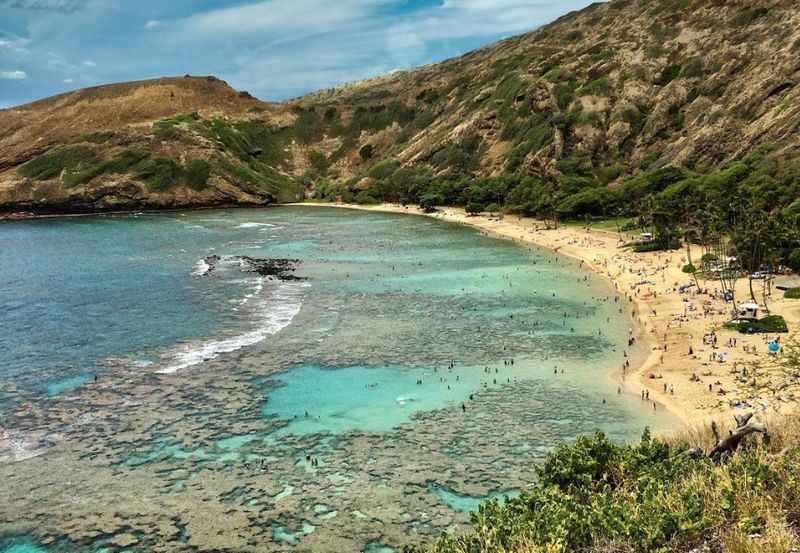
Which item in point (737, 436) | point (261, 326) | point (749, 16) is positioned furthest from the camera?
point (749, 16)

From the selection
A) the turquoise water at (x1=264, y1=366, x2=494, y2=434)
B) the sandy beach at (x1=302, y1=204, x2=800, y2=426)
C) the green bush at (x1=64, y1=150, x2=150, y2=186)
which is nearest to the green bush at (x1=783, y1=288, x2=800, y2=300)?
the sandy beach at (x1=302, y1=204, x2=800, y2=426)

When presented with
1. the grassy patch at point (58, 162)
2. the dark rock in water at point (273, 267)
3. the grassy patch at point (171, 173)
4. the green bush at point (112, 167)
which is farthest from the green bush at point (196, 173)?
the dark rock in water at point (273, 267)

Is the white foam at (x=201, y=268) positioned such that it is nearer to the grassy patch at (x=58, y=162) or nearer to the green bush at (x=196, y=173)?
the green bush at (x=196, y=173)

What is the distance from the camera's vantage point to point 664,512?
1477cm

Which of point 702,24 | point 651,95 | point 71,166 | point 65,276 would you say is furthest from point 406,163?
point 65,276

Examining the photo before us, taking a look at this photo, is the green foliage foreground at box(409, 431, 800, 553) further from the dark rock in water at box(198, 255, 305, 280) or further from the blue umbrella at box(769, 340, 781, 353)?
the dark rock in water at box(198, 255, 305, 280)

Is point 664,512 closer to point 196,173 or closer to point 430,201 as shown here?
point 430,201

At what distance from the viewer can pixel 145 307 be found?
177ft

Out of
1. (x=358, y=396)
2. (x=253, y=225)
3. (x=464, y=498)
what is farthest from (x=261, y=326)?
(x=253, y=225)

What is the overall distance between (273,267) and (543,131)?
85.9 meters

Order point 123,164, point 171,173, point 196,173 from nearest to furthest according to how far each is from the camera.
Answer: point 123,164, point 171,173, point 196,173

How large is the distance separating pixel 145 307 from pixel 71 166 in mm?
137305

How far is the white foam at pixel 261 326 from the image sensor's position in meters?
39.3

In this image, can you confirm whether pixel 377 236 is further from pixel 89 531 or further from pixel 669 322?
pixel 89 531
